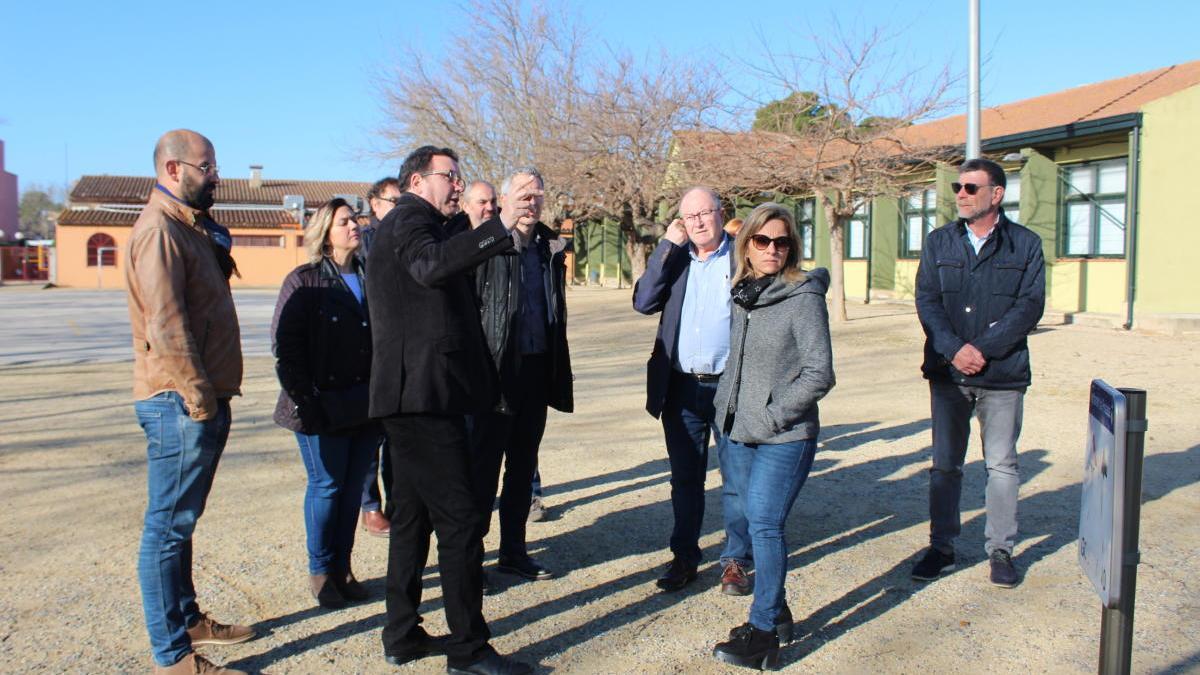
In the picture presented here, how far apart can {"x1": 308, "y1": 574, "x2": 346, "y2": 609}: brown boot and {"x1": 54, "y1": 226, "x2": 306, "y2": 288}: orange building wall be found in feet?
157

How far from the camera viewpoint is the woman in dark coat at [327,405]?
13.9ft

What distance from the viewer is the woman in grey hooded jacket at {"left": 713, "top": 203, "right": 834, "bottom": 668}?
3639 mm

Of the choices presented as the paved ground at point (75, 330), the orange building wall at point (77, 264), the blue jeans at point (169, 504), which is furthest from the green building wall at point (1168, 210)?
the orange building wall at point (77, 264)

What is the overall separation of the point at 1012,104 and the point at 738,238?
2301cm

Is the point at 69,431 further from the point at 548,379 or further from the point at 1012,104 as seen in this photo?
the point at 1012,104

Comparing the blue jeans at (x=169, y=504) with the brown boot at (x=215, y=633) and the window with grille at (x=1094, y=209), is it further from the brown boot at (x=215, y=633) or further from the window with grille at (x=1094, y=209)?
the window with grille at (x=1094, y=209)

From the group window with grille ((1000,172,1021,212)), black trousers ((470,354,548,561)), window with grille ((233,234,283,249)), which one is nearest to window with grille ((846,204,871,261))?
window with grille ((1000,172,1021,212))

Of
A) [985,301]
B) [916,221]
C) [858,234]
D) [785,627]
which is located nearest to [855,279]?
[858,234]

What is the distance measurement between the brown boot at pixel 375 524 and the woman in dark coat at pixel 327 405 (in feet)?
3.20

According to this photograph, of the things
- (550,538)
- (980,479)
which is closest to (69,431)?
(550,538)

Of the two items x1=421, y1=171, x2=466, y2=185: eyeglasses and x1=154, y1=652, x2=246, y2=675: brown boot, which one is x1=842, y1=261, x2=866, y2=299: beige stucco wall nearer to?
x1=421, y1=171, x2=466, y2=185: eyeglasses

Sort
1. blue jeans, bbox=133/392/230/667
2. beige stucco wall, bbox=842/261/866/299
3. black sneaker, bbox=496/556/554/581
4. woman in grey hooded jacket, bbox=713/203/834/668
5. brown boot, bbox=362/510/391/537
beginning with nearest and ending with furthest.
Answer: blue jeans, bbox=133/392/230/667
woman in grey hooded jacket, bbox=713/203/834/668
black sneaker, bbox=496/556/554/581
brown boot, bbox=362/510/391/537
beige stucco wall, bbox=842/261/866/299

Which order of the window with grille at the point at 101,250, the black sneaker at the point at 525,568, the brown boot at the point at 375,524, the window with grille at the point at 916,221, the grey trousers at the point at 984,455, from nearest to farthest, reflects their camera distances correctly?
the grey trousers at the point at 984,455
the black sneaker at the point at 525,568
the brown boot at the point at 375,524
the window with grille at the point at 916,221
the window with grille at the point at 101,250

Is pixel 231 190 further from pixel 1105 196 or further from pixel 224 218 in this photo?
pixel 1105 196
